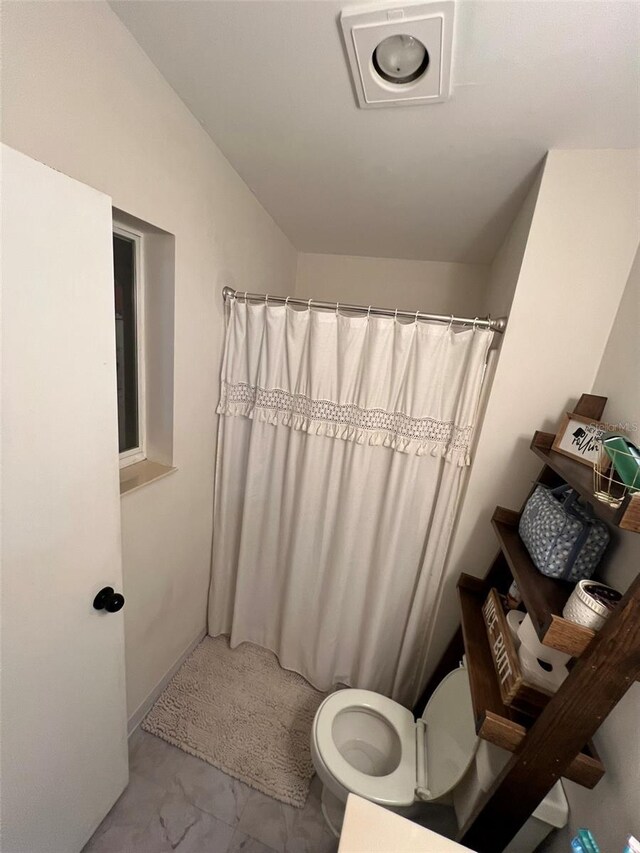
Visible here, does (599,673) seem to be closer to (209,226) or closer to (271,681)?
(271,681)

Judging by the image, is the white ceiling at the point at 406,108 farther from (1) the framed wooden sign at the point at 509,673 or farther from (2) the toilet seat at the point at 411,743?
(2) the toilet seat at the point at 411,743

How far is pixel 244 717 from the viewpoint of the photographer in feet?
4.68

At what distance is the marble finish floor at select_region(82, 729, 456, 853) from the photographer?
3.51 ft

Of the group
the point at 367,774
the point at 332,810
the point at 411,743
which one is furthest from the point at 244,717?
the point at 411,743

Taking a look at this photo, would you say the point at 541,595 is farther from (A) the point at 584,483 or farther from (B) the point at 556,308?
(B) the point at 556,308

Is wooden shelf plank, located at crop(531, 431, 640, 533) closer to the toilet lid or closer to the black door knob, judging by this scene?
the toilet lid

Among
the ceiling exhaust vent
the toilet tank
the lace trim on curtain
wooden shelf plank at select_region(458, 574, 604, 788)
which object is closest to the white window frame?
the lace trim on curtain

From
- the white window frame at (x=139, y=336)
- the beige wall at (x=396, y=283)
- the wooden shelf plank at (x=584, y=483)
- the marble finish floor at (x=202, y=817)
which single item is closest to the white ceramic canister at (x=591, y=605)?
the wooden shelf plank at (x=584, y=483)

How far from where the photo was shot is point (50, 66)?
0.67 metres

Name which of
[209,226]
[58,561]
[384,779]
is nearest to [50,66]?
[209,226]

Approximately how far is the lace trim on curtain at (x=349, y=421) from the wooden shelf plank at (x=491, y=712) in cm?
57

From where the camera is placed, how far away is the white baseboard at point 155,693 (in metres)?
1.33

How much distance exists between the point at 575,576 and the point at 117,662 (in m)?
1.36

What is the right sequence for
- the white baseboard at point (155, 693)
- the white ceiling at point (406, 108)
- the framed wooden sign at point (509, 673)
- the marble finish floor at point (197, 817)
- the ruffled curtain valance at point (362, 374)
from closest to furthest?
the white ceiling at point (406, 108), the framed wooden sign at point (509, 673), the marble finish floor at point (197, 817), the ruffled curtain valance at point (362, 374), the white baseboard at point (155, 693)
